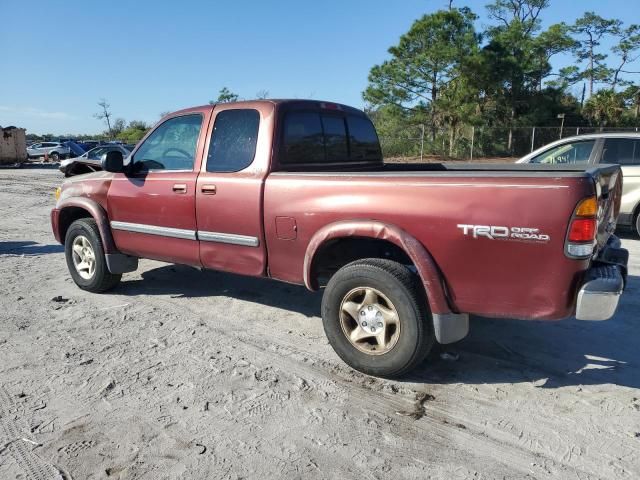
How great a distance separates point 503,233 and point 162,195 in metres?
3.14

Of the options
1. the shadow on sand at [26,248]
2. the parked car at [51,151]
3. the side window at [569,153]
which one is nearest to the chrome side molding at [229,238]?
the shadow on sand at [26,248]

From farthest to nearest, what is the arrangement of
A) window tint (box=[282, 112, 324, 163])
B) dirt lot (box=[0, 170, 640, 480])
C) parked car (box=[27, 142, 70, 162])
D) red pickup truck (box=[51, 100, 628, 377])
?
parked car (box=[27, 142, 70, 162])
window tint (box=[282, 112, 324, 163])
red pickup truck (box=[51, 100, 628, 377])
dirt lot (box=[0, 170, 640, 480])

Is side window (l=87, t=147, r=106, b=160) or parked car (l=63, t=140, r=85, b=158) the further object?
parked car (l=63, t=140, r=85, b=158)

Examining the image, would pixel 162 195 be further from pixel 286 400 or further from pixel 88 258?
pixel 286 400

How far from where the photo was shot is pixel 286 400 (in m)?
3.34

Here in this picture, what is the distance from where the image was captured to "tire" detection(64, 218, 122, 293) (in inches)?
216

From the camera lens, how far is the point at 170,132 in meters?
5.04

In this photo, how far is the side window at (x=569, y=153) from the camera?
848 centimetres

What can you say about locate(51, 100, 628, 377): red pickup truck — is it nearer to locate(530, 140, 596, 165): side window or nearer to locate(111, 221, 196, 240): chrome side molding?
locate(111, 221, 196, 240): chrome side molding

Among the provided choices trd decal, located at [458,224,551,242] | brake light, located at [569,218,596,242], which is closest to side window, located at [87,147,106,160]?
trd decal, located at [458,224,551,242]

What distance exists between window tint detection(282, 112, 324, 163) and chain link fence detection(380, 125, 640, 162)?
91.8 ft

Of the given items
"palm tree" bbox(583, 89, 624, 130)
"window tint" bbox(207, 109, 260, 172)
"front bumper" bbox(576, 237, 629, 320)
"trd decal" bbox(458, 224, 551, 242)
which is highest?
"palm tree" bbox(583, 89, 624, 130)

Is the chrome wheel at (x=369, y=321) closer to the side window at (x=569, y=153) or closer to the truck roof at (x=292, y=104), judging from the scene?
the truck roof at (x=292, y=104)

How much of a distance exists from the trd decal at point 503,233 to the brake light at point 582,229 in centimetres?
13
